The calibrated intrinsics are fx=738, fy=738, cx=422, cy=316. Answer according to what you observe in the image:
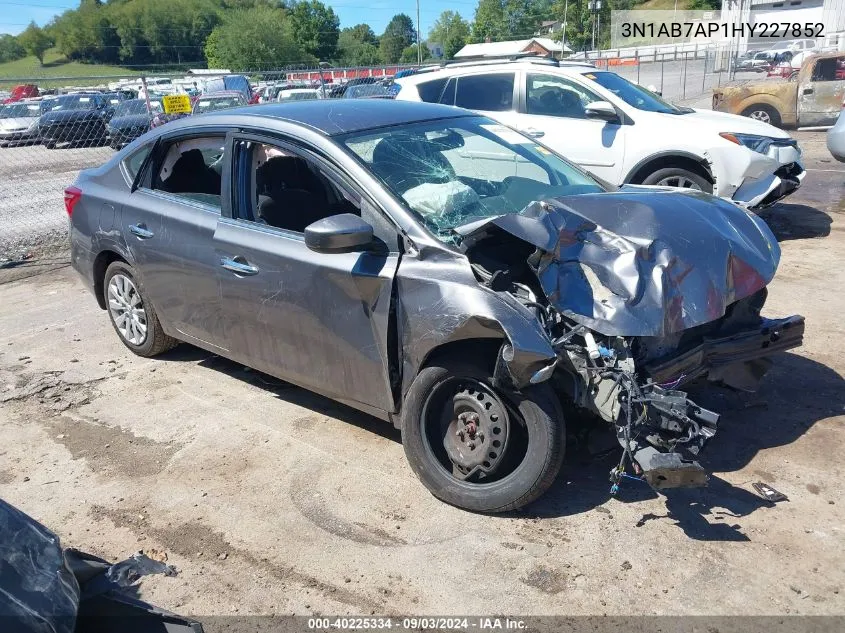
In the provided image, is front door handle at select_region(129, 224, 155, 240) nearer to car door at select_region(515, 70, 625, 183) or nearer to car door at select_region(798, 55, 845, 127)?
car door at select_region(515, 70, 625, 183)

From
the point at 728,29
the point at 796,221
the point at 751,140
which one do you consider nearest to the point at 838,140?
the point at 796,221

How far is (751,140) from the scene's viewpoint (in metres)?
7.85

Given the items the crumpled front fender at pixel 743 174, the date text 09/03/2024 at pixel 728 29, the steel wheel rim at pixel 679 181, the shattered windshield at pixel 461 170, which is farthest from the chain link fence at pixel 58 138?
the date text 09/03/2024 at pixel 728 29

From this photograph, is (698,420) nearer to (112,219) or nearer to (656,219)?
(656,219)

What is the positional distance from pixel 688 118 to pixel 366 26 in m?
124

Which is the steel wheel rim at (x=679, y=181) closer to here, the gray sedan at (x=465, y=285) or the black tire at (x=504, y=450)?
the gray sedan at (x=465, y=285)

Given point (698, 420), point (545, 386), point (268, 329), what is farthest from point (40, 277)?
point (698, 420)

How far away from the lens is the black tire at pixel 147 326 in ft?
17.3

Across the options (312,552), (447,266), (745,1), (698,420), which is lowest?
(312,552)

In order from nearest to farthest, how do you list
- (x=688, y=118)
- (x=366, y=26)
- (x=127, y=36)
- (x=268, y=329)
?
(x=268, y=329), (x=688, y=118), (x=127, y=36), (x=366, y=26)

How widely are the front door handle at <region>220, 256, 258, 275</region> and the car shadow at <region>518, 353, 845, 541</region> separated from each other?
6.64 feet

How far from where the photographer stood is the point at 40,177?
655 inches

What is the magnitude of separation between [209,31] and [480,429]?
110m

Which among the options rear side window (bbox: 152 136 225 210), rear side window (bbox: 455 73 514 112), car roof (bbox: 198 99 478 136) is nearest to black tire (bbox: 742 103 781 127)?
rear side window (bbox: 455 73 514 112)
